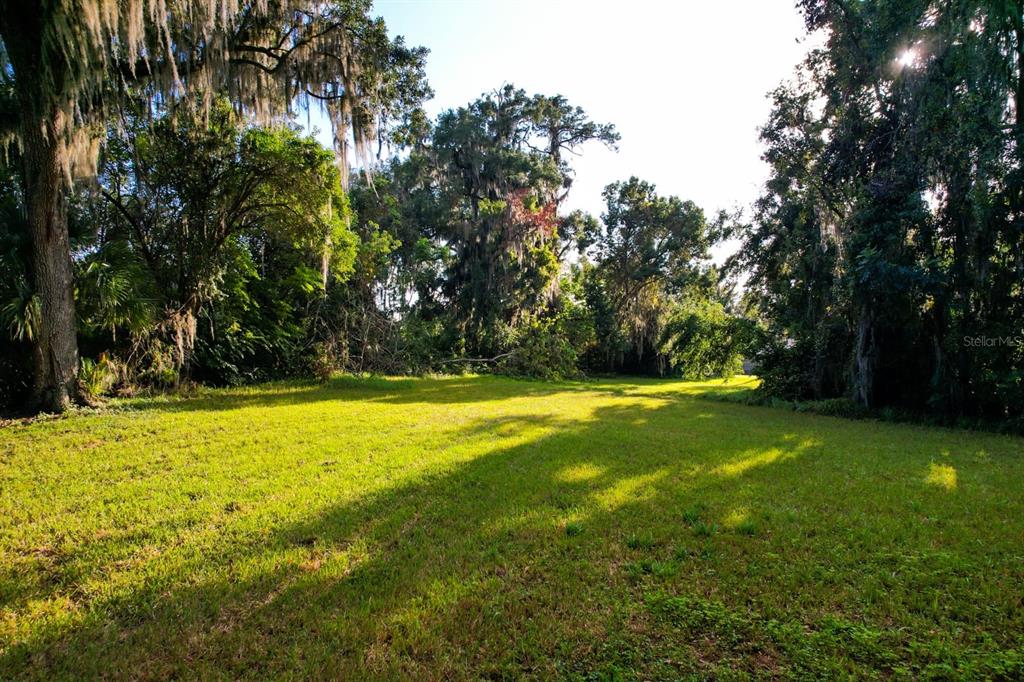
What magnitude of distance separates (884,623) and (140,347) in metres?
11.1

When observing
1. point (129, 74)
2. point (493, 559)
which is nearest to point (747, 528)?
point (493, 559)

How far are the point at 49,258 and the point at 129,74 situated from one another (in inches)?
139

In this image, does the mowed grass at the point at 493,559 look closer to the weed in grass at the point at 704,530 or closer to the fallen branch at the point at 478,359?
the weed in grass at the point at 704,530

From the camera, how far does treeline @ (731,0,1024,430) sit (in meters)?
8.05

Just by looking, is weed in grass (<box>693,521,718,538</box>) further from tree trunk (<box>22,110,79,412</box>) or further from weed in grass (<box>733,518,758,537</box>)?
tree trunk (<box>22,110,79,412</box>)

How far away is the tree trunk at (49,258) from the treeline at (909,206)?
556 inches

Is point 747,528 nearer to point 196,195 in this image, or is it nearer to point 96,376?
point 96,376

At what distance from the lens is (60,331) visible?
23.0 ft

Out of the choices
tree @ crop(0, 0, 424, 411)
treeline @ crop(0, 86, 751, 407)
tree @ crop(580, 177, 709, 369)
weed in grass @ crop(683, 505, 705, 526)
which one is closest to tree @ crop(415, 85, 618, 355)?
treeline @ crop(0, 86, 751, 407)

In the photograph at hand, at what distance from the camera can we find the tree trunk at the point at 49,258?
686cm

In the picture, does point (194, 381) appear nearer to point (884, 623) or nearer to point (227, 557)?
point (227, 557)

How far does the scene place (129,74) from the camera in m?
8.01

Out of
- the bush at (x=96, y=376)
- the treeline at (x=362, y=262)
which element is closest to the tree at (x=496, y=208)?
the treeline at (x=362, y=262)

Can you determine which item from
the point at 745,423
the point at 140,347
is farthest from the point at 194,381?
the point at 745,423
